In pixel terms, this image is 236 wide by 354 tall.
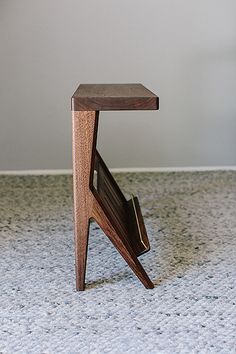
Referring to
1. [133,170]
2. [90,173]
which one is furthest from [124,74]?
[90,173]

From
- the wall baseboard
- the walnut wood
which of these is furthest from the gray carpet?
the wall baseboard

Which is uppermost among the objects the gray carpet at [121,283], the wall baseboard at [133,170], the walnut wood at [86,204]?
the walnut wood at [86,204]

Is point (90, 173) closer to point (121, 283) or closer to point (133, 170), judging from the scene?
point (121, 283)

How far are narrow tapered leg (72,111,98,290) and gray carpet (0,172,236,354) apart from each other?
0.09 meters

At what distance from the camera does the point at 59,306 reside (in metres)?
1.06

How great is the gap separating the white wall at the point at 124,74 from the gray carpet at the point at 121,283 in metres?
0.37

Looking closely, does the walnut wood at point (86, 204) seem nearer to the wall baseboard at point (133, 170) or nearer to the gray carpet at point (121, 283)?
the gray carpet at point (121, 283)

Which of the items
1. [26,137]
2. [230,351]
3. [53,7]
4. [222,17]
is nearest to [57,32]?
[53,7]

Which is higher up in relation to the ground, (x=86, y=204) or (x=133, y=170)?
(x=86, y=204)

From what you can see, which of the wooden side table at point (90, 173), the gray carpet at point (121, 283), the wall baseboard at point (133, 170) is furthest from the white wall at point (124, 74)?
the wooden side table at point (90, 173)

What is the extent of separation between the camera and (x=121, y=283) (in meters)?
1.17

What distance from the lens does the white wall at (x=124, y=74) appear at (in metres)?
2.02

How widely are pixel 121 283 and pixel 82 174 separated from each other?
29cm

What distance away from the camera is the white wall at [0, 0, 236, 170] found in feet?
6.64
